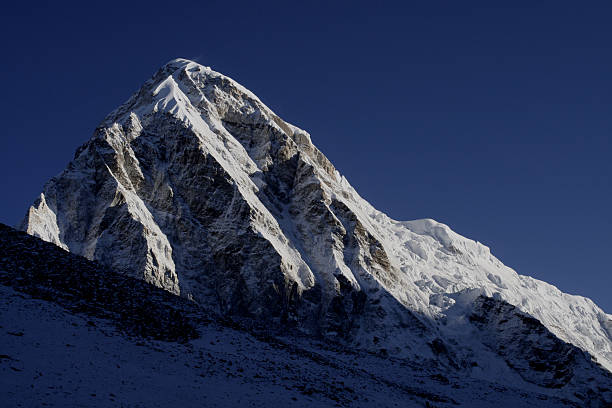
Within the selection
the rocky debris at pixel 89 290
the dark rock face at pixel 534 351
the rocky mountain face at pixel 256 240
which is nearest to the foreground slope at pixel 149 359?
the rocky debris at pixel 89 290

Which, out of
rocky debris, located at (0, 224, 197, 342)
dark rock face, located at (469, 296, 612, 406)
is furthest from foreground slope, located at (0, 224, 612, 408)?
dark rock face, located at (469, 296, 612, 406)

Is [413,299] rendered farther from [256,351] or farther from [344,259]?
[256,351]

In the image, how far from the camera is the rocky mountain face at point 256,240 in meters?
96.8

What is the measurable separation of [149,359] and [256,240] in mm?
63197

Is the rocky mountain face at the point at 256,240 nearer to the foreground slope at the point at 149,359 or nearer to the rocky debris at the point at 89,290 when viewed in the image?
the foreground slope at the point at 149,359

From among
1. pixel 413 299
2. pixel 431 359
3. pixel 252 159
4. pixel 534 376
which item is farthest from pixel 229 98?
pixel 534 376

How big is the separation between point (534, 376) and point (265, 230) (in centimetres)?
4997

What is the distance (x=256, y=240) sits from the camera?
4018 inches

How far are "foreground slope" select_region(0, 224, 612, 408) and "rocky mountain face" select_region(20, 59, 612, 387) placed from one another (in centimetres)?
3430

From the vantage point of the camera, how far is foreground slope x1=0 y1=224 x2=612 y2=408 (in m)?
32.0

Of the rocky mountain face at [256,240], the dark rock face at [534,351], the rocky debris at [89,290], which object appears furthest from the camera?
the dark rock face at [534,351]

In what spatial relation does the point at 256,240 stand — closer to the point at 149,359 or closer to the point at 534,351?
the point at 534,351

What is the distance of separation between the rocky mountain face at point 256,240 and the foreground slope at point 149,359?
113 ft

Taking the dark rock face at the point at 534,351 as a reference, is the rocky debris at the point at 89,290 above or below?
below
